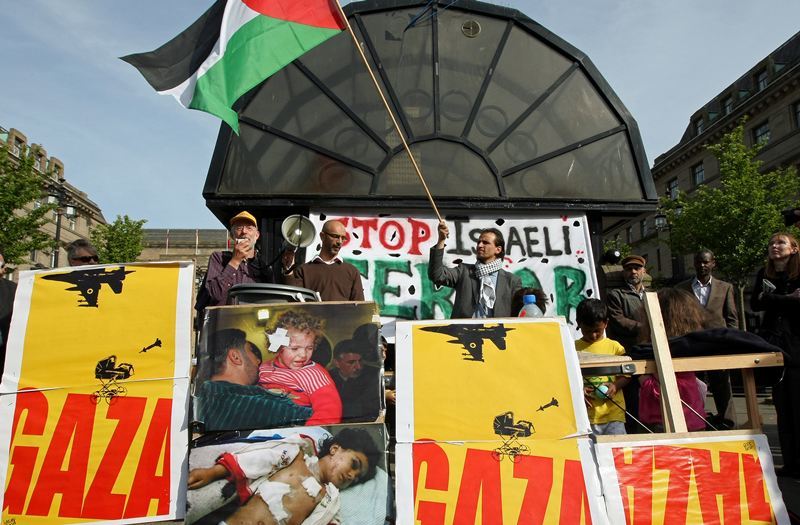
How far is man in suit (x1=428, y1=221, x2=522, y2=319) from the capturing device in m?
4.75

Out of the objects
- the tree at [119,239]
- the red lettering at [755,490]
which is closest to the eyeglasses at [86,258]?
the red lettering at [755,490]

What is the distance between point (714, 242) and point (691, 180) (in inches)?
917

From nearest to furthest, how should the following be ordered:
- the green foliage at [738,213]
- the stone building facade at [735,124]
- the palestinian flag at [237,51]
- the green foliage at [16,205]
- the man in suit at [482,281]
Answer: the palestinian flag at [237,51], the man in suit at [482,281], the green foliage at [16,205], the green foliage at [738,213], the stone building facade at [735,124]

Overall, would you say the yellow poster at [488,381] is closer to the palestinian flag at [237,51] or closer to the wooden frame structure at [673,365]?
Answer: the wooden frame structure at [673,365]

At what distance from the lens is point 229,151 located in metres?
6.01

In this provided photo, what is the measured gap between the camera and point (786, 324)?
4496 mm

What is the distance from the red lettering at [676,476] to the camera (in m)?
2.61

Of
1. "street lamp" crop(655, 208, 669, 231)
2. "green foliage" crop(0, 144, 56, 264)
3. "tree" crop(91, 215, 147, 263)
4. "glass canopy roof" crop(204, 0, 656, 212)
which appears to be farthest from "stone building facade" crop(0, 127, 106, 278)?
"glass canopy roof" crop(204, 0, 656, 212)

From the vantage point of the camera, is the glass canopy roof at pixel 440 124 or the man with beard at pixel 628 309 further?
the glass canopy roof at pixel 440 124

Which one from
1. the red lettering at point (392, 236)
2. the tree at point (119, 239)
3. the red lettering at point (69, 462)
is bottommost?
the red lettering at point (69, 462)

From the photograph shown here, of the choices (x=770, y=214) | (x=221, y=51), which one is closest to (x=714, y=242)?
(x=770, y=214)

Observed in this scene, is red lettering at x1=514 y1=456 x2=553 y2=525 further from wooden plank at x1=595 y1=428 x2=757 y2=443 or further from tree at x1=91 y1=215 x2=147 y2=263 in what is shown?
tree at x1=91 y1=215 x2=147 y2=263

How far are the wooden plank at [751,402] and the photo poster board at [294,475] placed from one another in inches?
72.9

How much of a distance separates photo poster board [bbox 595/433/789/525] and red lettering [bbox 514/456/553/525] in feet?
0.85
